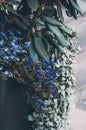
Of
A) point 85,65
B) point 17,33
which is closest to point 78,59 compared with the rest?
point 85,65

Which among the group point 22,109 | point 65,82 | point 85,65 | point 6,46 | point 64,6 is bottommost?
point 22,109

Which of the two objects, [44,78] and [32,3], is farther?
[44,78]

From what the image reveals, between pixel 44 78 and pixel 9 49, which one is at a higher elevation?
pixel 9 49

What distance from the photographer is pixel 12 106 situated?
2.25 m

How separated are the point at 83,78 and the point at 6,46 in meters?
2.29

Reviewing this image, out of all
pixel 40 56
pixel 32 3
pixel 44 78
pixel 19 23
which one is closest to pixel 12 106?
pixel 44 78

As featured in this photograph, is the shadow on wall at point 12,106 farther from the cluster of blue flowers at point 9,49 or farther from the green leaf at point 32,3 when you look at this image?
the green leaf at point 32,3

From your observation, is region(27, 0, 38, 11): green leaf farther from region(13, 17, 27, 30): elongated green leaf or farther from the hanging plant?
region(13, 17, 27, 30): elongated green leaf

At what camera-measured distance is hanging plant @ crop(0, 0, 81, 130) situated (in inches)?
81.4

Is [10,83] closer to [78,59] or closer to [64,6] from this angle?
[64,6]

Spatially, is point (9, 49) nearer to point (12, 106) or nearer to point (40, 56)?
point (40, 56)

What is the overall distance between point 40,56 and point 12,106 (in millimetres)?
393

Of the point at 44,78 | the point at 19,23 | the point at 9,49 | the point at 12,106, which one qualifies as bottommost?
the point at 12,106

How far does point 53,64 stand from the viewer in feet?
7.55
